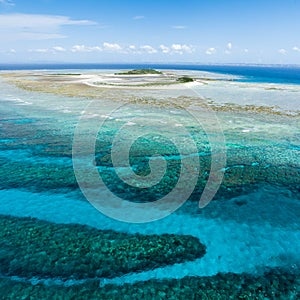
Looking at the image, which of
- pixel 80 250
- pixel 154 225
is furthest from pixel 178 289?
pixel 80 250

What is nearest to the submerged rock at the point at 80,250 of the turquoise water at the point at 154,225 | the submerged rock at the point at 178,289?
the turquoise water at the point at 154,225

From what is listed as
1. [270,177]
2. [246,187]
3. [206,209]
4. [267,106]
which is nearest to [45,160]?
[206,209]

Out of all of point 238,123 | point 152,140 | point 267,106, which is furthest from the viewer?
point 267,106

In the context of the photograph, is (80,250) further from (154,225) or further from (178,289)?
(178,289)

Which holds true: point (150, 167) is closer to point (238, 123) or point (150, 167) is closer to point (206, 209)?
point (206, 209)

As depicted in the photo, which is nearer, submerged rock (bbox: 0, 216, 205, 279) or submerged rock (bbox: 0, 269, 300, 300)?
submerged rock (bbox: 0, 269, 300, 300)

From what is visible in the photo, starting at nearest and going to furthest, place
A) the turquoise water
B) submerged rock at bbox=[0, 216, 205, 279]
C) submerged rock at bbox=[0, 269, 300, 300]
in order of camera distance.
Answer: submerged rock at bbox=[0, 269, 300, 300], the turquoise water, submerged rock at bbox=[0, 216, 205, 279]

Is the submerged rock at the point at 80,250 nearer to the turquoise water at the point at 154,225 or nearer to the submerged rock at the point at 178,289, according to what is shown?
the turquoise water at the point at 154,225

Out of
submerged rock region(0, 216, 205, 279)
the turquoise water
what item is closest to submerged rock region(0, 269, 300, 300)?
the turquoise water

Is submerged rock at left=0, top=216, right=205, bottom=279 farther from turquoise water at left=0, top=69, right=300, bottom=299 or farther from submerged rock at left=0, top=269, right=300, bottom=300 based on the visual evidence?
submerged rock at left=0, top=269, right=300, bottom=300
